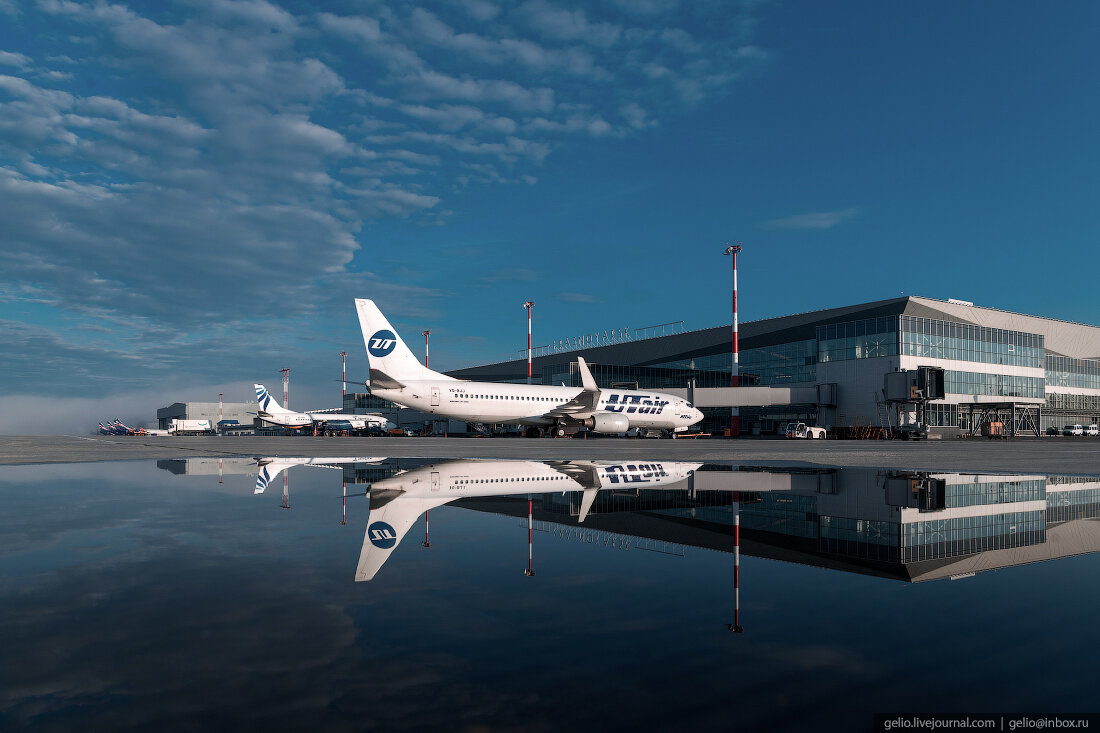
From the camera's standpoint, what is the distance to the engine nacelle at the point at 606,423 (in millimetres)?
47062

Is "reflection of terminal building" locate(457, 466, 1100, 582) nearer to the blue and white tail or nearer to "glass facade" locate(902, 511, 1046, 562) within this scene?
"glass facade" locate(902, 511, 1046, 562)

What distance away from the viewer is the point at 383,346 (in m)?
43.5

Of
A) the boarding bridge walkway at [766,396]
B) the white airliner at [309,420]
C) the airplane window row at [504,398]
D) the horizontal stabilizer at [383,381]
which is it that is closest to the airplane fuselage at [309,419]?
the white airliner at [309,420]

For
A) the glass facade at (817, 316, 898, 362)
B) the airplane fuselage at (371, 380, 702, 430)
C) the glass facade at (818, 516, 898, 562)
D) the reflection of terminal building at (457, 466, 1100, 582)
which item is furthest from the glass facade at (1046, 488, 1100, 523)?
the glass facade at (817, 316, 898, 362)

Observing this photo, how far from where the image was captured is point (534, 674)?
275cm

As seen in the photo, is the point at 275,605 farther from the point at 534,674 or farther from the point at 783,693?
the point at 783,693

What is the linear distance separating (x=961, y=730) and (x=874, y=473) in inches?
515

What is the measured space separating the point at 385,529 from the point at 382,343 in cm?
3842

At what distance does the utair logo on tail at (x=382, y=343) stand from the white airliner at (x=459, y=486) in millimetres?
29143

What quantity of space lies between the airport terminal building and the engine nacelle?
25398mm

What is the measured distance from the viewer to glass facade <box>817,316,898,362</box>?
62.1 meters

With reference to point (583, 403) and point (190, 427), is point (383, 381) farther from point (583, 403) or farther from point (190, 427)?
point (190, 427)

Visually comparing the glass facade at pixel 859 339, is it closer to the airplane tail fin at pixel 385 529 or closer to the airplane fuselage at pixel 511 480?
the airplane fuselage at pixel 511 480

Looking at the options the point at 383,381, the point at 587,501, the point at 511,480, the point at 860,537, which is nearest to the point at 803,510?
the point at 860,537
